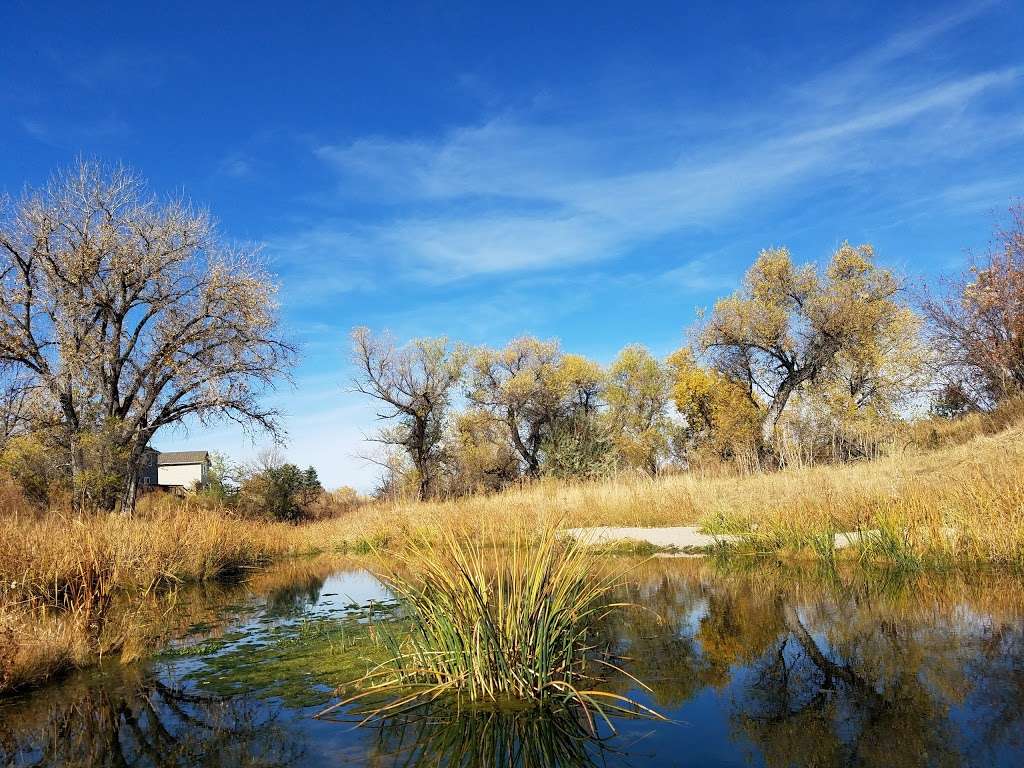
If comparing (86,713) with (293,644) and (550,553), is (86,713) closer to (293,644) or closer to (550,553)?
(293,644)

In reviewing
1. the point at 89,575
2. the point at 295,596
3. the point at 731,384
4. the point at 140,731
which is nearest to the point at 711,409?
the point at 731,384

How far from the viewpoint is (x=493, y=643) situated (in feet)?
15.7

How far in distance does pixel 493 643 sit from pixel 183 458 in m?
76.9

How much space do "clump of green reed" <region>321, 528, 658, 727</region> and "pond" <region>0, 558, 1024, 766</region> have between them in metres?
0.24

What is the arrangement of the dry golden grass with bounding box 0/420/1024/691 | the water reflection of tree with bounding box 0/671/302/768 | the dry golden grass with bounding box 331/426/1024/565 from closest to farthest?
the water reflection of tree with bounding box 0/671/302/768 < the dry golden grass with bounding box 0/420/1024/691 < the dry golden grass with bounding box 331/426/1024/565

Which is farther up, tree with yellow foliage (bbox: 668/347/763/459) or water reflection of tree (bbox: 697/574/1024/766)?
tree with yellow foliage (bbox: 668/347/763/459)

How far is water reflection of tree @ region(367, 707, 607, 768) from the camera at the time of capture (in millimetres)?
3961

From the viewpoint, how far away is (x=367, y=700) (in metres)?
5.20

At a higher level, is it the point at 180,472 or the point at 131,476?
the point at 180,472

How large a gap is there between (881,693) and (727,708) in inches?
43.2

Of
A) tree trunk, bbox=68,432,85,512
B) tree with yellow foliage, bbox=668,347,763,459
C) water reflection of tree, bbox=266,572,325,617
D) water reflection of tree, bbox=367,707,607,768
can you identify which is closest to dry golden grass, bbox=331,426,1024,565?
water reflection of tree, bbox=367,707,607,768

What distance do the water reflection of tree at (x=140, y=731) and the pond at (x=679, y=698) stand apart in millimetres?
18

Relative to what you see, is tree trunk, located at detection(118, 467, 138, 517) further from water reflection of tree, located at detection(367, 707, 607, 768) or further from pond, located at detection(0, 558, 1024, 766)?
water reflection of tree, located at detection(367, 707, 607, 768)

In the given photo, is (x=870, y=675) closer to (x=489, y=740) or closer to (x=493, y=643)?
(x=493, y=643)
